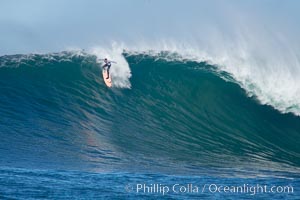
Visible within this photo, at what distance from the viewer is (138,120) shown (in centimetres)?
1573

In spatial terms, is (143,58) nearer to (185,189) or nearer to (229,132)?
(229,132)

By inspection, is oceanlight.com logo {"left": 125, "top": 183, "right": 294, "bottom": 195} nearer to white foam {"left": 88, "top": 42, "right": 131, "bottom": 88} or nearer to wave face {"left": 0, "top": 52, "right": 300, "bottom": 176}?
wave face {"left": 0, "top": 52, "right": 300, "bottom": 176}

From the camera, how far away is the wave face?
40.5ft

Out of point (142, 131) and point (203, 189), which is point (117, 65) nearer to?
point (142, 131)

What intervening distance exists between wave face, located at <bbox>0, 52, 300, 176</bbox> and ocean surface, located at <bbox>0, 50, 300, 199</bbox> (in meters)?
0.03

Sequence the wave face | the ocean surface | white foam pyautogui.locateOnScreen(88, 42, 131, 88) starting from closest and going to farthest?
the ocean surface → the wave face → white foam pyautogui.locateOnScreen(88, 42, 131, 88)

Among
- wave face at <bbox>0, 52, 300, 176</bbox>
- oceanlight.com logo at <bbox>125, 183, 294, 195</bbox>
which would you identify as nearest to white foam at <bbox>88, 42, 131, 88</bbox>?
wave face at <bbox>0, 52, 300, 176</bbox>

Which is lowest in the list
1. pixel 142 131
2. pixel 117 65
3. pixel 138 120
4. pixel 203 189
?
pixel 203 189

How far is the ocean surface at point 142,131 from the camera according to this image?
10112 mm

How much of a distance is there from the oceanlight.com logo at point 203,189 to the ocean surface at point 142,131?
0.02 m

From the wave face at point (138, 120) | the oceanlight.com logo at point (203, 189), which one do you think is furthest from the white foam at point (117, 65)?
the oceanlight.com logo at point (203, 189)

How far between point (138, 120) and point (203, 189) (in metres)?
5.91

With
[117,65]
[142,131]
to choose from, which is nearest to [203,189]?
[142,131]

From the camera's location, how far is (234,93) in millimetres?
17859
